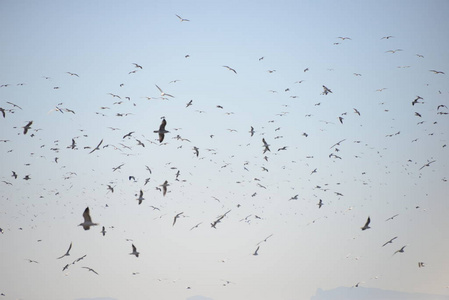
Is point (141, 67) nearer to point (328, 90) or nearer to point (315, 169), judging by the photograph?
point (328, 90)

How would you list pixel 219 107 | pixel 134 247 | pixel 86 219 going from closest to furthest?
1. pixel 86 219
2. pixel 134 247
3. pixel 219 107

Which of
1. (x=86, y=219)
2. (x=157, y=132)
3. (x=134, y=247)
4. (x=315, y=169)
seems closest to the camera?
(x=86, y=219)

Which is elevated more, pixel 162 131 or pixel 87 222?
pixel 162 131

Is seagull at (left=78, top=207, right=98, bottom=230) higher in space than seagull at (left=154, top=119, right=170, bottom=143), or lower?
lower

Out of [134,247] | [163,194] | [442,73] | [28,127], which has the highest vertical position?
[442,73]

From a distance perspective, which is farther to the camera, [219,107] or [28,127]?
[219,107]

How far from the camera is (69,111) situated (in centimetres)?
2705

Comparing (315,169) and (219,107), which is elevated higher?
(219,107)

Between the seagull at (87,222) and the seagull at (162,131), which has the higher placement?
the seagull at (162,131)

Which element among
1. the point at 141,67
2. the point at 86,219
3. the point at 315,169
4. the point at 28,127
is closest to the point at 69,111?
the point at 28,127

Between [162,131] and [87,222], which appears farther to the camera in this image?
[162,131]

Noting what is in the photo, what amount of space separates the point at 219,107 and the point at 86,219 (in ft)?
44.4

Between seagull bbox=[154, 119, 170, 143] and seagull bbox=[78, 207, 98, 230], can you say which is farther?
seagull bbox=[154, 119, 170, 143]

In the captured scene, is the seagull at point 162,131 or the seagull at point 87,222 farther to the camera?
the seagull at point 162,131
